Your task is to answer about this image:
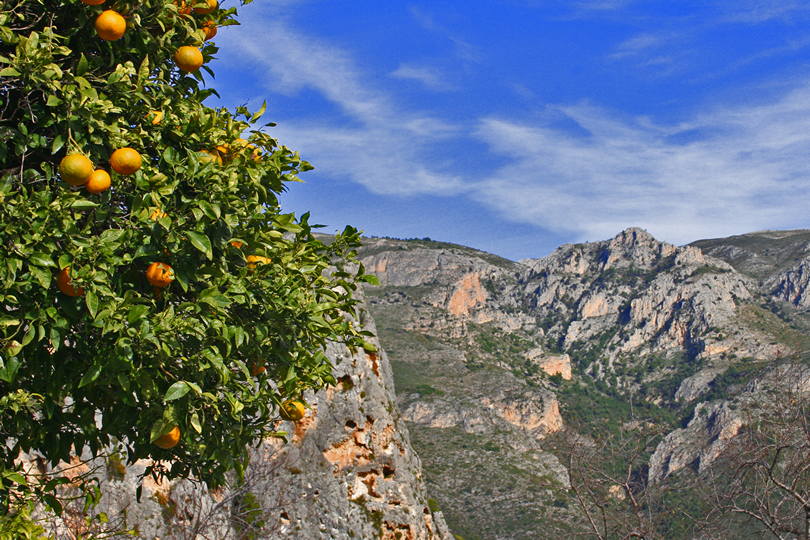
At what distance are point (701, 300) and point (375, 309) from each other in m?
69.4

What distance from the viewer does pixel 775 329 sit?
468 ft

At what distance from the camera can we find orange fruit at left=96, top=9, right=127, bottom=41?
156 inches

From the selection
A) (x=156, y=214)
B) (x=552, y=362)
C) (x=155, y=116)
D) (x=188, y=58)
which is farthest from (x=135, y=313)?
(x=552, y=362)

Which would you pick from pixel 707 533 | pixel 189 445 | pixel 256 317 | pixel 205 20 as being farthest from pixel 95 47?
pixel 707 533

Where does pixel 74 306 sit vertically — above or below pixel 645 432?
above

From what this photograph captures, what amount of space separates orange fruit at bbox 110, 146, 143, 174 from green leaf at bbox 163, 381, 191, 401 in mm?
1185

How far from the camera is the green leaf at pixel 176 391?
359 centimetres

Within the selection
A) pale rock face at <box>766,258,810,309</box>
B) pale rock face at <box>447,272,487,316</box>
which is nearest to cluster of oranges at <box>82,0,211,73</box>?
pale rock face at <box>447,272,487,316</box>

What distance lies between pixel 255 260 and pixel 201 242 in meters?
0.60

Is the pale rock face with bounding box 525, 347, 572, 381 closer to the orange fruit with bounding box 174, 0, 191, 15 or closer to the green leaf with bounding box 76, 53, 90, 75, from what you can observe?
the orange fruit with bounding box 174, 0, 191, 15

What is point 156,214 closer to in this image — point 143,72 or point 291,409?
point 143,72

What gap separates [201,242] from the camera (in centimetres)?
367

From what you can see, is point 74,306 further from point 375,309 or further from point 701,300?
point 701,300

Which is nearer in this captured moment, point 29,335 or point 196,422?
point 29,335
